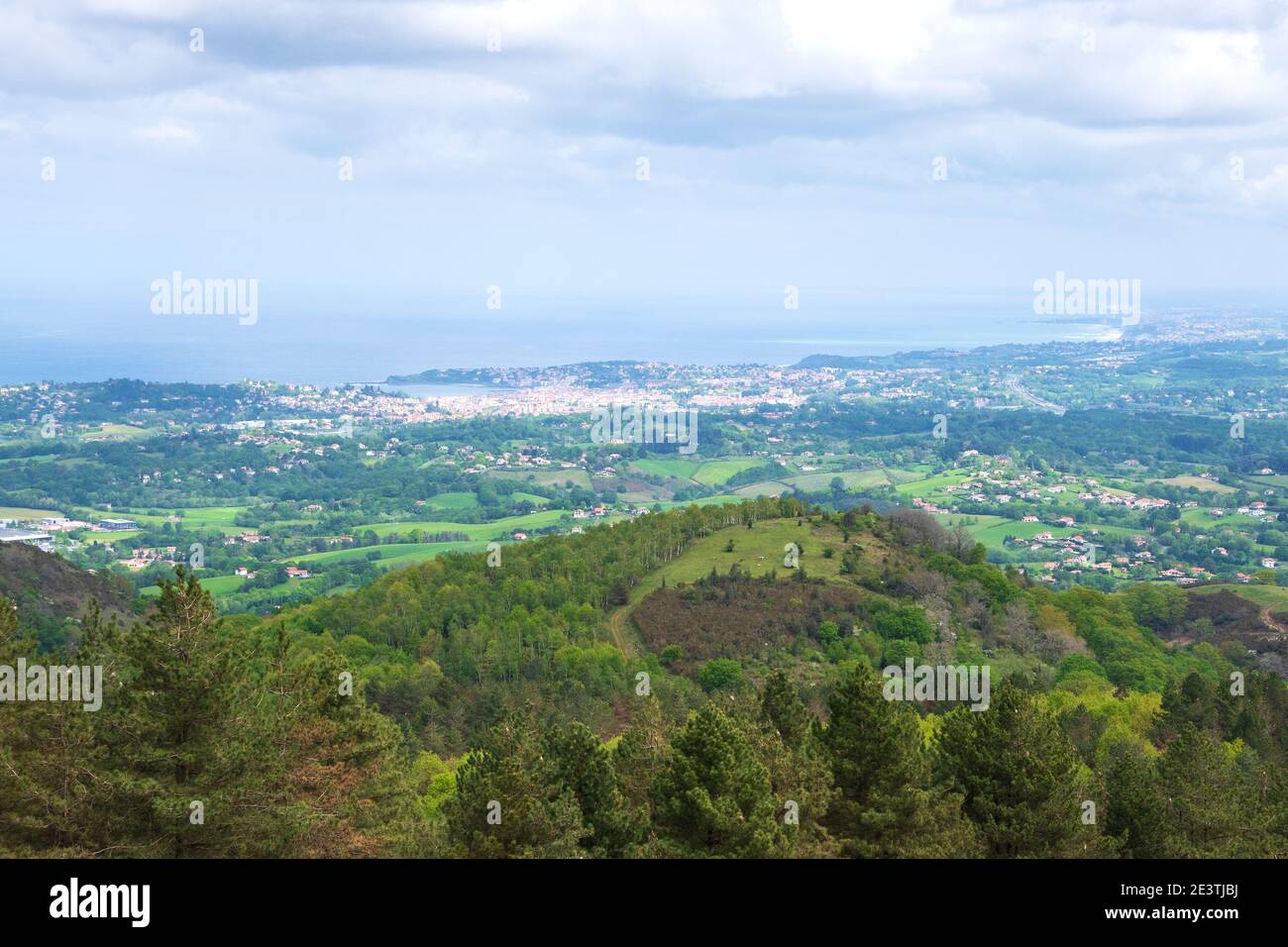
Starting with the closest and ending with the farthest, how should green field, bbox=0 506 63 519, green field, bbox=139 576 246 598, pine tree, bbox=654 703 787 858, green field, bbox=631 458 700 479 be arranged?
pine tree, bbox=654 703 787 858, green field, bbox=139 576 246 598, green field, bbox=0 506 63 519, green field, bbox=631 458 700 479

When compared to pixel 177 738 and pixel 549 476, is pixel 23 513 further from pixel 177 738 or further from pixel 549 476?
pixel 177 738

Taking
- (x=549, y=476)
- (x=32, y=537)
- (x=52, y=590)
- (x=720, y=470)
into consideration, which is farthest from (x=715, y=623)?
(x=720, y=470)

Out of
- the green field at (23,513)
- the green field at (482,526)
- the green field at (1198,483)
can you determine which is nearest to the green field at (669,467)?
the green field at (482,526)

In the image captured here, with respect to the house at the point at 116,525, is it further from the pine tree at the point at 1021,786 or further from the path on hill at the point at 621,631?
the pine tree at the point at 1021,786

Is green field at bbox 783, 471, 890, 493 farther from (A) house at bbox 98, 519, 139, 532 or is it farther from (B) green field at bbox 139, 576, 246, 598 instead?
(A) house at bbox 98, 519, 139, 532

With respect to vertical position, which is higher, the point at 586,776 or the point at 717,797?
the point at 717,797

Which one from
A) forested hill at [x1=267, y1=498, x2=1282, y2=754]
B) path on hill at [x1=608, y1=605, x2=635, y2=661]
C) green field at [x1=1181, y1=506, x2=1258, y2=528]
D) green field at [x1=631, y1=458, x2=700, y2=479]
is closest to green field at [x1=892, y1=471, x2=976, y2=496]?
green field at [x1=631, y1=458, x2=700, y2=479]

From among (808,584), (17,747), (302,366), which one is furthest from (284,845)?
(302,366)

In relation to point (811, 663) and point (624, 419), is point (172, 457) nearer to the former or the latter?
point (624, 419)
